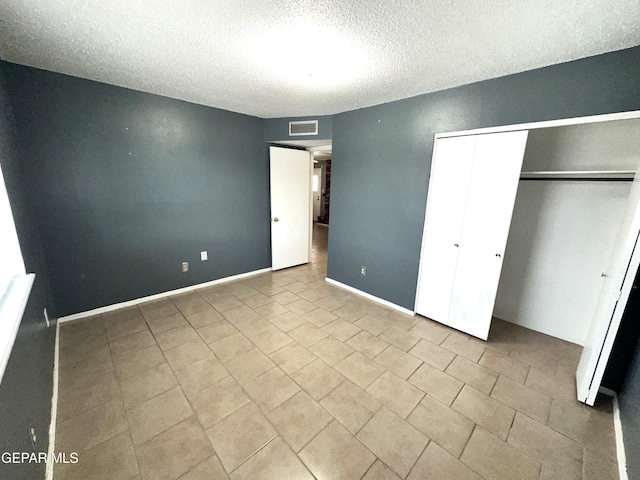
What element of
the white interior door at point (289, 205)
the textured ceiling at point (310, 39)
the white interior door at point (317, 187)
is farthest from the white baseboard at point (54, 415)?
the white interior door at point (317, 187)

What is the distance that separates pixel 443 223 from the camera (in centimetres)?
249

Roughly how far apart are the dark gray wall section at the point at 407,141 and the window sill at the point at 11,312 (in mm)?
2902

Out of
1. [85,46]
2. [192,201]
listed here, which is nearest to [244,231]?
[192,201]

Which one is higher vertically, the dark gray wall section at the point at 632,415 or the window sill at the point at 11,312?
the window sill at the point at 11,312

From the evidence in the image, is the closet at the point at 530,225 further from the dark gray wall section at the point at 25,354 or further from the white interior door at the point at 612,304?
the dark gray wall section at the point at 25,354

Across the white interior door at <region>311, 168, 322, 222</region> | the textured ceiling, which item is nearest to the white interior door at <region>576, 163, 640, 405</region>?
the textured ceiling

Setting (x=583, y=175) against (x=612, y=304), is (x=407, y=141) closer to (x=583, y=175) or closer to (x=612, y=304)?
(x=583, y=175)

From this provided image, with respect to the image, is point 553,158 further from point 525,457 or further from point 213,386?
point 213,386

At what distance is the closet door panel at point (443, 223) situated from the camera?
2324 millimetres

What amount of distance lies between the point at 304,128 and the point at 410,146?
61.5 inches

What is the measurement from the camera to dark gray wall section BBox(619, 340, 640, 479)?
4.02 ft

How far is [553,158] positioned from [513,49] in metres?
1.33

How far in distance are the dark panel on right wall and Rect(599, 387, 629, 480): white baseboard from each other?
0.24 feet
